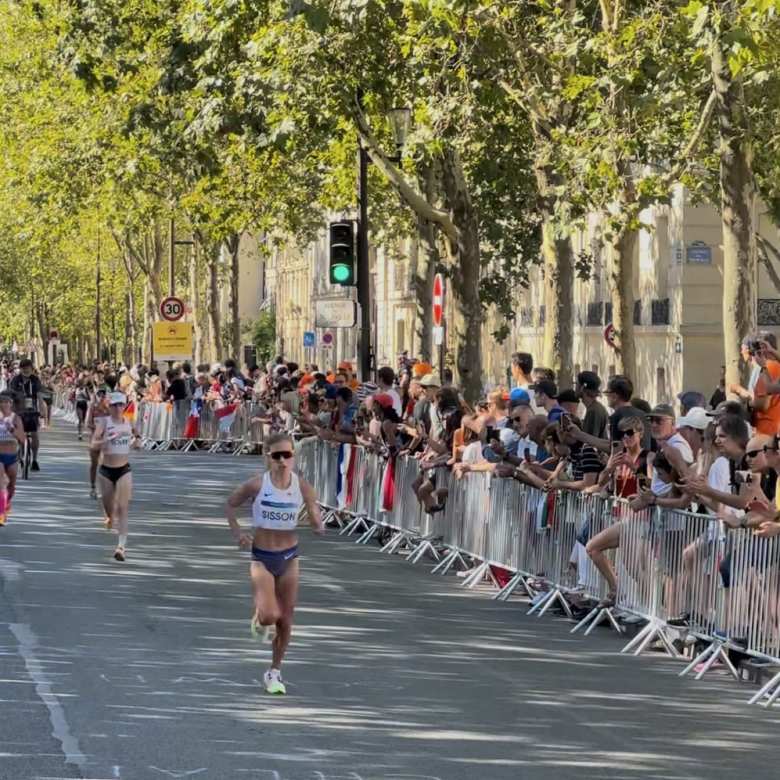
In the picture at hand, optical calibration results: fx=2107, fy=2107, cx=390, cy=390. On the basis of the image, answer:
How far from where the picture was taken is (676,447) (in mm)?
14750

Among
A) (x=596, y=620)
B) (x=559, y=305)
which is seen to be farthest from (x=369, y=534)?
(x=559, y=305)

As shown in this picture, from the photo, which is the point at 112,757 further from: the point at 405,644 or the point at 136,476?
the point at 136,476

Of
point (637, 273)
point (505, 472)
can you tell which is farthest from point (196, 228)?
point (505, 472)

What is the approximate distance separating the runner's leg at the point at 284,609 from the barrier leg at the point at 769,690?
110 inches

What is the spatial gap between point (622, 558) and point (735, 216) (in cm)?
676

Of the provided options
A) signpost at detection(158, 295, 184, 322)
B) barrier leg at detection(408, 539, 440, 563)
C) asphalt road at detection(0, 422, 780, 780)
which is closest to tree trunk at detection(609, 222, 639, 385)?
barrier leg at detection(408, 539, 440, 563)

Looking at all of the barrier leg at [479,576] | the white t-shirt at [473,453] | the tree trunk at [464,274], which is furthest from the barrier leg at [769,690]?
the tree trunk at [464,274]

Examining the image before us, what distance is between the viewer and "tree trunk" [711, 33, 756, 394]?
20.9 m

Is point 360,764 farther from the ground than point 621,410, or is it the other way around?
point 621,410

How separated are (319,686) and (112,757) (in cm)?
277

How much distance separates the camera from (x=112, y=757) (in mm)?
9945

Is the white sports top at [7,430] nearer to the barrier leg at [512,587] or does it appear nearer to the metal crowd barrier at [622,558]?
the metal crowd barrier at [622,558]

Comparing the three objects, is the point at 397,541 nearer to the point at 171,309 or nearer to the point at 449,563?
the point at 449,563

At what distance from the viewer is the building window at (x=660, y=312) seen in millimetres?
52875
